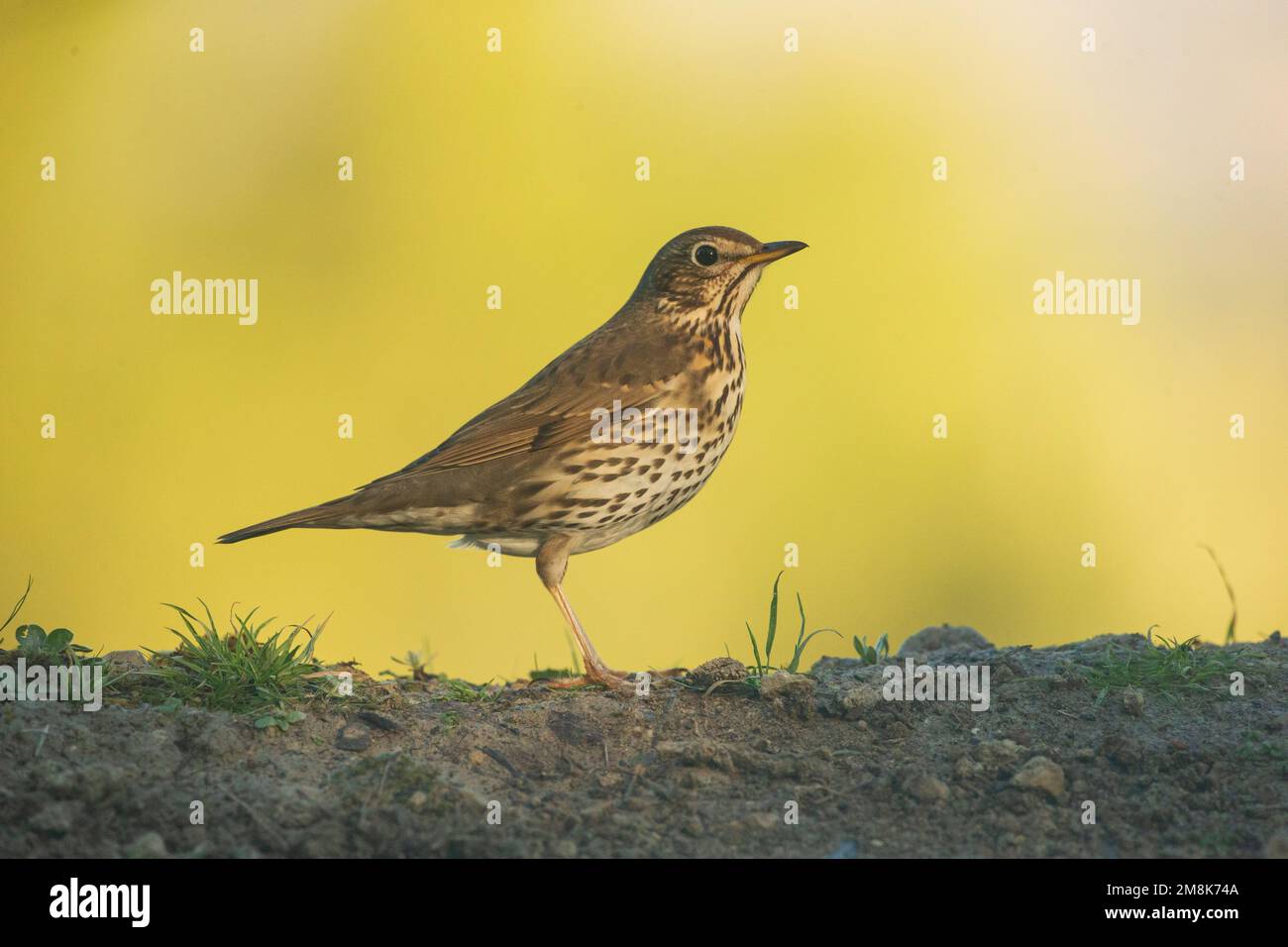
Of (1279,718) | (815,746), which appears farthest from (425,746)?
(1279,718)

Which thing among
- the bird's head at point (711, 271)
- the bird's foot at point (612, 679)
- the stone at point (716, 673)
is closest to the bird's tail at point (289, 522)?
the bird's foot at point (612, 679)

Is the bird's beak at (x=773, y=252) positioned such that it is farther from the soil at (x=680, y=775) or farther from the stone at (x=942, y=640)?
the soil at (x=680, y=775)

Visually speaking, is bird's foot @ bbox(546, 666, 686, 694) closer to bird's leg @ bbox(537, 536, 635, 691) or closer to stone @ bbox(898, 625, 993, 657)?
bird's leg @ bbox(537, 536, 635, 691)

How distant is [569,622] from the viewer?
267 inches

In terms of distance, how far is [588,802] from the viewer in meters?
4.73

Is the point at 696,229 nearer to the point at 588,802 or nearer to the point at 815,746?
the point at 815,746

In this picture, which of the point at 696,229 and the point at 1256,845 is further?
the point at 696,229

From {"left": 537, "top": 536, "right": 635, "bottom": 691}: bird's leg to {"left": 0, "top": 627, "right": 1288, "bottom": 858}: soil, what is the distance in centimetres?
51

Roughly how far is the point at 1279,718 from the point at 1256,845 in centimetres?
111

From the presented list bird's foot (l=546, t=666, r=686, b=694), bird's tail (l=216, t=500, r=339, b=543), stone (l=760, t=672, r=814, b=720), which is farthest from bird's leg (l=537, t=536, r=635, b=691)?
bird's tail (l=216, t=500, r=339, b=543)

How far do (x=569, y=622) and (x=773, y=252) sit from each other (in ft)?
7.62

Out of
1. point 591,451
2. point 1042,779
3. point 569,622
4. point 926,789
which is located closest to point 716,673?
point 569,622

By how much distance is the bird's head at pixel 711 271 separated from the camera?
24.1 feet

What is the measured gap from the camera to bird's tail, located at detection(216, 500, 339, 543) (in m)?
6.23
